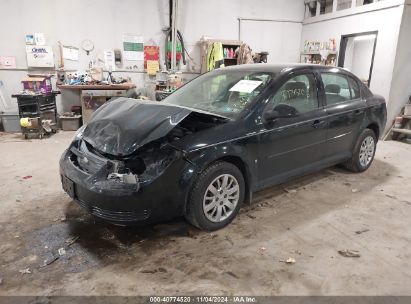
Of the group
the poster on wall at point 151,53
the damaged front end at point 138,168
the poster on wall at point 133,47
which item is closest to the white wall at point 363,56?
the poster on wall at point 151,53

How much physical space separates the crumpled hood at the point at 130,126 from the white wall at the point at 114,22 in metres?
4.45

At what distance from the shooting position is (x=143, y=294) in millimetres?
1815

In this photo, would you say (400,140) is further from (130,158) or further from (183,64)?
(130,158)

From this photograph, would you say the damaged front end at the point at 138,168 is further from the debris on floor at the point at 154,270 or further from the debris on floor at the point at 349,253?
the debris on floor at the point at 349,253

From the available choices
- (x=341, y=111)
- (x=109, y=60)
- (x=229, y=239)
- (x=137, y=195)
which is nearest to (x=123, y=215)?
(x=137, y=195)

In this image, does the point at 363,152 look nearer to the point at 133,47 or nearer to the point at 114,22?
the point at 133,47

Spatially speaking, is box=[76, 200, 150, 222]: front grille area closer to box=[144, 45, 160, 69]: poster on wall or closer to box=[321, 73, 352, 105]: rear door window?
box=[321, 73, 352, 105]: rear door window

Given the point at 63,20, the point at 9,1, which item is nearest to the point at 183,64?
the point at 63,20

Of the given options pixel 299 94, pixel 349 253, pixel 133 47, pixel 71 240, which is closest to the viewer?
pixel 349 253

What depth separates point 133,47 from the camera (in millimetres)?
6812

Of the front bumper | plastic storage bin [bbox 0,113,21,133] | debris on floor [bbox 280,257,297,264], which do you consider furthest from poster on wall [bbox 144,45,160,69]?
debris on floor [bbox 280,257,297,264]

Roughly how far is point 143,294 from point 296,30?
765 cm

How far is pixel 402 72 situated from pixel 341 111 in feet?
11.0

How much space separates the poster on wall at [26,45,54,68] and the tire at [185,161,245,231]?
213 inches
